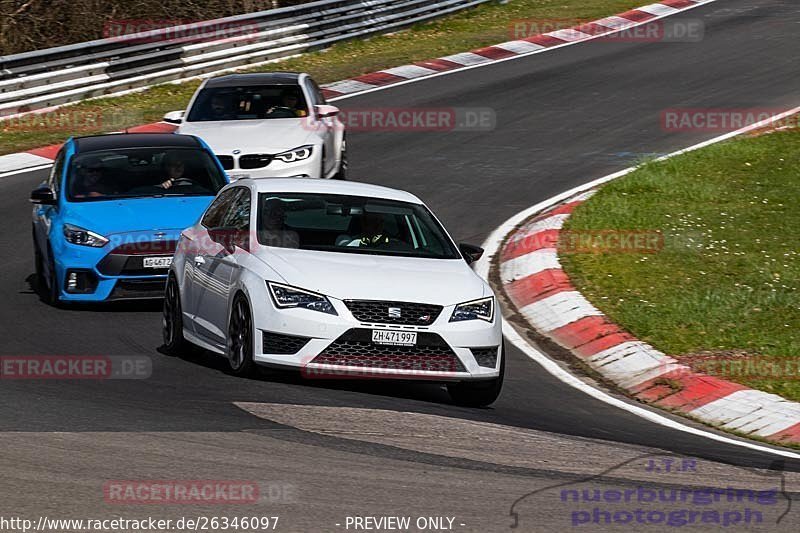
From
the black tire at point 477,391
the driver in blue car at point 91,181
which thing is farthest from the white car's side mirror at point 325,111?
the black tire at point 477,391

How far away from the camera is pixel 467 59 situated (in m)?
28.2

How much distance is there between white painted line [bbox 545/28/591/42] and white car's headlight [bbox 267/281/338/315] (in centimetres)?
2176

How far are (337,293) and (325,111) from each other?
827cm

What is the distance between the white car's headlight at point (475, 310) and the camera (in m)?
9.84

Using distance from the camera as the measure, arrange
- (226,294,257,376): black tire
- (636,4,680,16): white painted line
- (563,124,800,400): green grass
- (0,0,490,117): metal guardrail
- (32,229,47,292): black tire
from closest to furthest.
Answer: (226,294,257,376): black tire → (563,124,800,400): green grass → (32,229,47,292): black tire → (0,0,490,117): metal guardrail → (636,4,680,16): white painted line

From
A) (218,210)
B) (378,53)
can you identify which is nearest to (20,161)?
(218,210)

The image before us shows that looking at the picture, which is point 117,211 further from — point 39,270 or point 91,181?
point 39,270

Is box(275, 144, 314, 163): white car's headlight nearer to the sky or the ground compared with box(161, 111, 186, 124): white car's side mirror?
nearer to the ground

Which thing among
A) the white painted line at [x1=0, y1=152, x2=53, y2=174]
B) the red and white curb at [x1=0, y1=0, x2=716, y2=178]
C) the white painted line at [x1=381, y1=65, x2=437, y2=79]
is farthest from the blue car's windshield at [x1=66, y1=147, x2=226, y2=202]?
the white painted line at [x1=381, y1=65, x2=437, y2=79]

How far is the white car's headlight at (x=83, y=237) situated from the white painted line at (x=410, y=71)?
14112 mm

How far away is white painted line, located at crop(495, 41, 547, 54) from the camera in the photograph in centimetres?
2928

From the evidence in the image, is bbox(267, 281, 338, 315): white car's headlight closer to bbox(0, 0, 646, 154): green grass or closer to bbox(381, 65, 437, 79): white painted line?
bbox(0, 0, 646, 154): green grass

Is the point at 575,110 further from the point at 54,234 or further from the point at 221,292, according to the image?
the point at 221,292

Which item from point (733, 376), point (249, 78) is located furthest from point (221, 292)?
point (249, 78)
